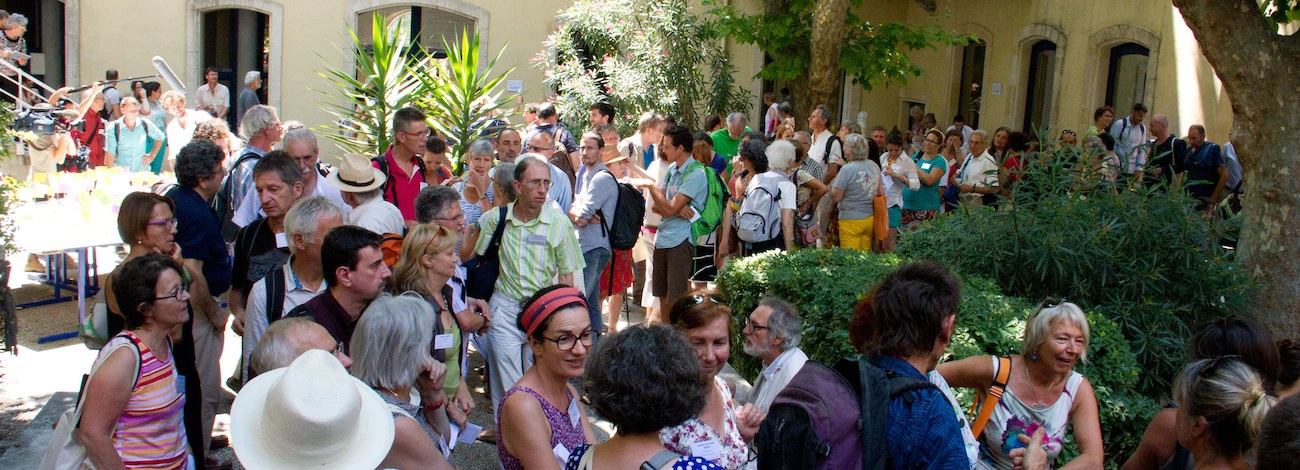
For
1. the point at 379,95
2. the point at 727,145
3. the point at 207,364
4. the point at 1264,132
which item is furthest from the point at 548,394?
the point at 727,145

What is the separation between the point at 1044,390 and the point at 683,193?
4.02 m

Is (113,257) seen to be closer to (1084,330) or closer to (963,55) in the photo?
(1084,330)

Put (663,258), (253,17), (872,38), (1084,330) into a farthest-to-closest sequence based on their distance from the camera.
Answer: (253,17), (872,38), (663,258), (1084,330)

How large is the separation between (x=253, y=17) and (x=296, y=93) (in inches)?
184

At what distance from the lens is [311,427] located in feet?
8.93

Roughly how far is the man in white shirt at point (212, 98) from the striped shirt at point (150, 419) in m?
13.9

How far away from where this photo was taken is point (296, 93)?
19.0 metres

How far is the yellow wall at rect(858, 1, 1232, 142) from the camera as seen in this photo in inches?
526

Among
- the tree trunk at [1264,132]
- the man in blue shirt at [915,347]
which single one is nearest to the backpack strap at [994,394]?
the man in blue shirt at [915,347]

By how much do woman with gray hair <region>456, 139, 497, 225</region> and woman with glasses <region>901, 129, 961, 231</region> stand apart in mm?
5344

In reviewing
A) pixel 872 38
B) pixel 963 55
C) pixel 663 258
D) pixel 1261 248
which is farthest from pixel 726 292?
pixel 963 55

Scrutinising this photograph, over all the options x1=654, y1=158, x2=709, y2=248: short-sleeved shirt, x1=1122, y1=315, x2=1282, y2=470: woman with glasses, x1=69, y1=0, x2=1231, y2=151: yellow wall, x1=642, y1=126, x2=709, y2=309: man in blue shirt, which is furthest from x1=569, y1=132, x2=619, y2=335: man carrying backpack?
x1=69, y1=0, x2=1231, y2=151: yellow wall

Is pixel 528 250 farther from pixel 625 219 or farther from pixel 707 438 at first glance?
pixel 707 438

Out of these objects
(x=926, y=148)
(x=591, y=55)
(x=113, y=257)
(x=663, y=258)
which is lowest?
(x=113, y=257)
